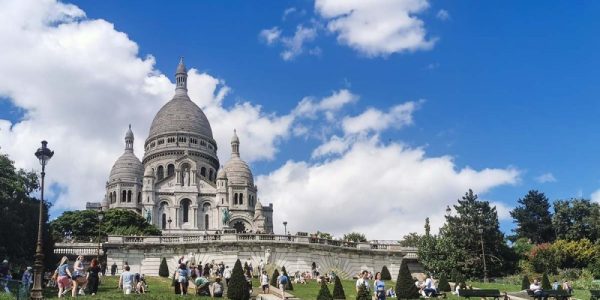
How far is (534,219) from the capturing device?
260 feet

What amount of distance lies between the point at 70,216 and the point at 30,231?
117ft

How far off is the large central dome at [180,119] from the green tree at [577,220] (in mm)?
56980

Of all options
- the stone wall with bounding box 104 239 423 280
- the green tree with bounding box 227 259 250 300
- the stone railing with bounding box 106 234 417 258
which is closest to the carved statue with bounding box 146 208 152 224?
the stone railing with bounding box 106 234 417 258

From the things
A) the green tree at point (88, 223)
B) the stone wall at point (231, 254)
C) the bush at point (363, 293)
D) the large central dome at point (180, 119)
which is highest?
the large central dome at point (180, 119)

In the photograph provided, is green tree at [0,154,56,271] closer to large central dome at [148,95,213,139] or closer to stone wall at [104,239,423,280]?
stone wall at [104,239,423,280]

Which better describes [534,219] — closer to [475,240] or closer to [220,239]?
[475,240]

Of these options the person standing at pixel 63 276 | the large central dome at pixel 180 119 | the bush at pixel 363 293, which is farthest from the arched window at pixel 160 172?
the person standing at pixel 63 276

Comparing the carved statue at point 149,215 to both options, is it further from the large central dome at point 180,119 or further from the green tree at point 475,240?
the green tree at point 475,240

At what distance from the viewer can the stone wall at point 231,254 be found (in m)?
47.7

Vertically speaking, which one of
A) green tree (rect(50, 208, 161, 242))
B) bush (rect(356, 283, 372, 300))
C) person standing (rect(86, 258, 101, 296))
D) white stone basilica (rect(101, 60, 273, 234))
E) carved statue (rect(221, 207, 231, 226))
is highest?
white stone basilica (rect(101, 60, 273, 234))

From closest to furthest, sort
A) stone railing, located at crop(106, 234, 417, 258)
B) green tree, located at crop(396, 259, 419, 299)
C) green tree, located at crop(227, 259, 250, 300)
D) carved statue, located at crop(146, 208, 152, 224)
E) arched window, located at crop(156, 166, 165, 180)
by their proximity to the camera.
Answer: green tree, located at crop(227, 259, 250, 300), green tree, located at crop(396, 259, 419, 299), stone railing, located at crop(106, 234, 417, 258), carved statue, located at crop(146, 208, 152, 224), arched window, located at crop(156, 166, 165, 180)

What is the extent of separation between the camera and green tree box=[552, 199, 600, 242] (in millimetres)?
66062

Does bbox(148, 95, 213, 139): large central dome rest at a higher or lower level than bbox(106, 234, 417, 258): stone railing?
higher

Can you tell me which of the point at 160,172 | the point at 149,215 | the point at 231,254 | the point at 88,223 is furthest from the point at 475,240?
the point at 160,172
